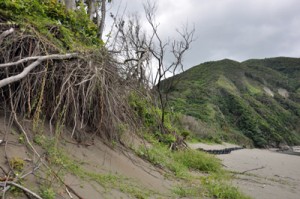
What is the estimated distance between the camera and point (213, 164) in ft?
30.1

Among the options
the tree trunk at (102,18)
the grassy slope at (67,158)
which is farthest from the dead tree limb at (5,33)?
the tree trunk at (102,18)

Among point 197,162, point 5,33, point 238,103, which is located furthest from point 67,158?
point 238,103

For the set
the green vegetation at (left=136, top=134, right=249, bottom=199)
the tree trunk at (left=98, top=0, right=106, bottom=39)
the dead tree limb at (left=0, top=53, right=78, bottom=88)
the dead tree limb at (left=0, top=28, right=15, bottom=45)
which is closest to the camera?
the dead tree limb at (left=0, top=53, right=78, bottom=88)

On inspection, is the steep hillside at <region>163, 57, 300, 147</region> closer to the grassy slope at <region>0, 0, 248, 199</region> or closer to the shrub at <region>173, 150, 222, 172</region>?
the shrub at <region>173, 150, 222, 172</region>

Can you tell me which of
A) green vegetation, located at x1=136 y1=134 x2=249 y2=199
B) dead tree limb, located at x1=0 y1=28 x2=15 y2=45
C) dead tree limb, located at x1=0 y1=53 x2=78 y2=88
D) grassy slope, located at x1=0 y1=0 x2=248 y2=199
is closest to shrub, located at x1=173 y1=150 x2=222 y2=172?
green vegetation, located at x1=136 y1=134 x2=249 y2=199

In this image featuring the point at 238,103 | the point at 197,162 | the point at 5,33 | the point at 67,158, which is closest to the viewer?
the point at 67,158

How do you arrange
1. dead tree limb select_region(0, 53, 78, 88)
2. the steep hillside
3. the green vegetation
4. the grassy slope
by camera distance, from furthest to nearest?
the steep hillside
the green vegetation
dead tree limb select_region(0, 53, 78, 88)
the grassy slope

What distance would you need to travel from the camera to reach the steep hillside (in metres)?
43.3

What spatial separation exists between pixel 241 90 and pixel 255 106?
26.7 ft

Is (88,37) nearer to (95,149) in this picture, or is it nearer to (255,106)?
(95,149)

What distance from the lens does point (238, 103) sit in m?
50.9

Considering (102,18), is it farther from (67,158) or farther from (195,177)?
(67,158)

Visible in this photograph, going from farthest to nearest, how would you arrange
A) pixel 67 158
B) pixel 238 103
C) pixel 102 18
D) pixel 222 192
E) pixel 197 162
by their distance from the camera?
pixel 238 103 → pixel 102 18 → pixel 197 162 → pixel 222 192 → pixel 67 158

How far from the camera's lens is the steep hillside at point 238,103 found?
43281 millimetres
